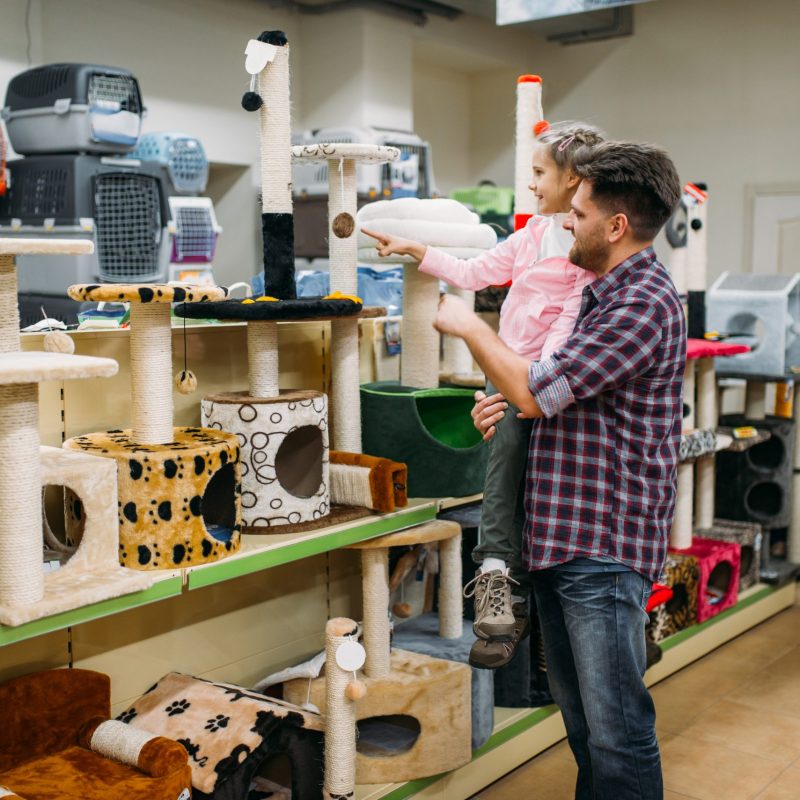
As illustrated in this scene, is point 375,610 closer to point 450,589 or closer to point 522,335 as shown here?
point 450,589

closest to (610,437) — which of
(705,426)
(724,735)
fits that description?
(724,735)

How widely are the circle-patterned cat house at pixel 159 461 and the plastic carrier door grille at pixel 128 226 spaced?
1970mm

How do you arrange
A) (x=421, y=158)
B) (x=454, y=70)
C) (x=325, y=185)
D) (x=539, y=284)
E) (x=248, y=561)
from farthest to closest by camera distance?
(x=454, y=70) → (x=421, y=158) → (x=325, y=185) → (x=539, y=284) → (x=248, y=561)

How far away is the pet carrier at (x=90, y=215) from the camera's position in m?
3.57

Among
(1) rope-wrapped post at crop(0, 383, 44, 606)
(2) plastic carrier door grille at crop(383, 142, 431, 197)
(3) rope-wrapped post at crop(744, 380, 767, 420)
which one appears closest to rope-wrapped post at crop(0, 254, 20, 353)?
(1) rope-wrapped post at crop(0, 383, 44, 606)

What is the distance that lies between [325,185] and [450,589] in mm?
2941

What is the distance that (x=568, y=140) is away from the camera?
1888 mm

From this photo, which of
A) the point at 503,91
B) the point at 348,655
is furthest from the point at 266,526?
the point at 503,91

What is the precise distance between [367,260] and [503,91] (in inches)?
195

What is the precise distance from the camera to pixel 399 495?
221 cm

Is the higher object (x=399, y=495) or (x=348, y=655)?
(x=399, y=495)

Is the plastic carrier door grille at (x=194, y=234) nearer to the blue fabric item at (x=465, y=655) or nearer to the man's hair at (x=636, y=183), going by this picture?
the blue fabric item at (x=465, y=655)

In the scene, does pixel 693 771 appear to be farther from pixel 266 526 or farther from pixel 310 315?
pixel 310 315

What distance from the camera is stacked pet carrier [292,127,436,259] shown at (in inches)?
197
